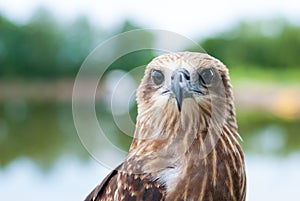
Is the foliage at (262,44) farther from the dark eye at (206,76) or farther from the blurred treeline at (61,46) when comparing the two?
the dark eye at (206,76)

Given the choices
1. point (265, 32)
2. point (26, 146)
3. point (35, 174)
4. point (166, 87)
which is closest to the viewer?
point (166, 87)

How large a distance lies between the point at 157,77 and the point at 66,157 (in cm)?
402

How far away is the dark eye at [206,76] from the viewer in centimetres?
78

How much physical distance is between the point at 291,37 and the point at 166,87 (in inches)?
223

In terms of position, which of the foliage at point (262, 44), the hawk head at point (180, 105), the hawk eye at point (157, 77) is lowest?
the hawk head at point (180, 105)

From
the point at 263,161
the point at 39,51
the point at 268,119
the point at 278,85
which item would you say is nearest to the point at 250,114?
the point at 268,119

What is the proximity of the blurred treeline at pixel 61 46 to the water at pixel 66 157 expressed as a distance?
65cm

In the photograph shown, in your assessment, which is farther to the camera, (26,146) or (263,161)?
(26,146)

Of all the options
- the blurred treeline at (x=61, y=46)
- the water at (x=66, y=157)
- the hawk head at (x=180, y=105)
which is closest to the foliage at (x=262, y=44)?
the blurred treeline at (x=61, y=46)

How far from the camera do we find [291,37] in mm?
6172

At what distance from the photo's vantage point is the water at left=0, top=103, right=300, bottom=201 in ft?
11.9

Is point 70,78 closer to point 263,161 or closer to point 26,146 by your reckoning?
point 26,146

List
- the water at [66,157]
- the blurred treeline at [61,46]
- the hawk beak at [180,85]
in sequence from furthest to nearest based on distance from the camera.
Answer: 1. the blurred treeline at [61,46]
2. the water at [66,157]
3. the hawk beak at [180,85]

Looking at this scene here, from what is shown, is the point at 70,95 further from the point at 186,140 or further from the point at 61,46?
the point at 186,140
